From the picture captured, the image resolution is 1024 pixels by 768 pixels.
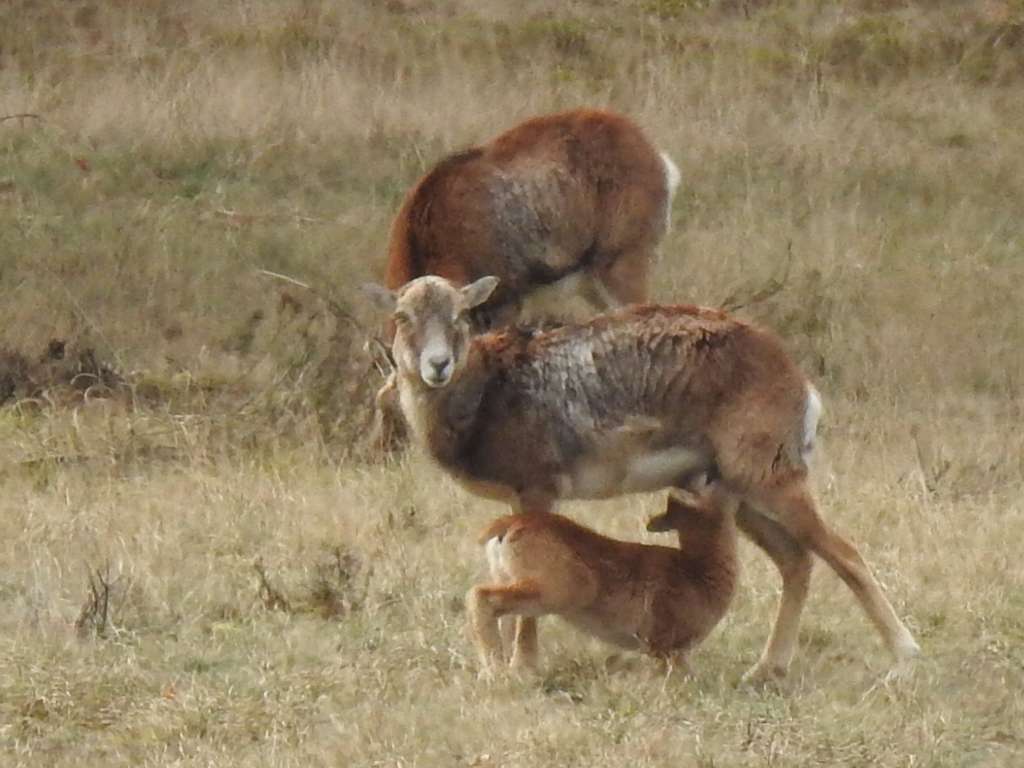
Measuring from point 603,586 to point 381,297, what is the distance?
172cm

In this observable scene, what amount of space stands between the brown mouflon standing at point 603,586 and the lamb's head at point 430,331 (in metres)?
0.80

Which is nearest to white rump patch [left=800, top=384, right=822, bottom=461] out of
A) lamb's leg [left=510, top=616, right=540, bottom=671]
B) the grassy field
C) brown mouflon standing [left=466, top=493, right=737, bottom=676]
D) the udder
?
the udder

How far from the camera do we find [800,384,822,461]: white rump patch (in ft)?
26.3

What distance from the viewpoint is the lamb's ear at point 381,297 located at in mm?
8602

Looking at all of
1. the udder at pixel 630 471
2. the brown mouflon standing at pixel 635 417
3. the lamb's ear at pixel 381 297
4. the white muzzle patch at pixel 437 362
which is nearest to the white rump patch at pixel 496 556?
the brown mouflon standing at pixel 635 417

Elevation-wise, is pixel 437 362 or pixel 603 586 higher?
pixel 437 362

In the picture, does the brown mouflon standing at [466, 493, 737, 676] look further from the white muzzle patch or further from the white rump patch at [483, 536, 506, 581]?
the white muzzle patch

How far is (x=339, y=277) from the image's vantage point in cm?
1526

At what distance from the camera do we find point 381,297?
861 centimetres

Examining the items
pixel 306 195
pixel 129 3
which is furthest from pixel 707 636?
pixel 129 3

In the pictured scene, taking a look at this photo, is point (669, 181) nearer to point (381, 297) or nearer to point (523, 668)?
point (381, 297)

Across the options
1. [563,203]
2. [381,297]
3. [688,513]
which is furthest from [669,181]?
[688,513]

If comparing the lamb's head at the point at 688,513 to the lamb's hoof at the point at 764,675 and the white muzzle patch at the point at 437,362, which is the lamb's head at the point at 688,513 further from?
the white muzzle patch at the point at 437,362

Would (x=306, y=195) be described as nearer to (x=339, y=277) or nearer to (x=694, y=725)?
(x=339, y=277)
